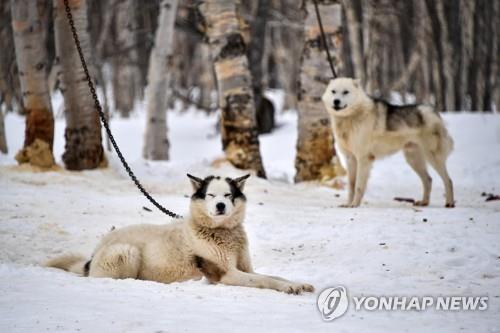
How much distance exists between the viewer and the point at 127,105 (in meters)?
32.4

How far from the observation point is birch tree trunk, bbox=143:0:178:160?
13.7 meters

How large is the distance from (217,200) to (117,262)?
927 millimetres

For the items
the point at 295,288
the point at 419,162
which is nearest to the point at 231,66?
the point at 419,162

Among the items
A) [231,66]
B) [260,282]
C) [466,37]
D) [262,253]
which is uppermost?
[466,37]

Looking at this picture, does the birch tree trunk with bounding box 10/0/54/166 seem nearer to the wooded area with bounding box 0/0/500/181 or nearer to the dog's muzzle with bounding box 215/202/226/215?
the wooded area with bounding box 0/0/500/181

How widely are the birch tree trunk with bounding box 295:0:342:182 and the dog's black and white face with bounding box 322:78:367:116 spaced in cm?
184

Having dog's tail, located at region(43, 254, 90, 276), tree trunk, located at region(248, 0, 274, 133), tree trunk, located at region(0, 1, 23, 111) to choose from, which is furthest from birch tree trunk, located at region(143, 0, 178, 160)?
dog's tail, located at region(43, 254, 90, 276)

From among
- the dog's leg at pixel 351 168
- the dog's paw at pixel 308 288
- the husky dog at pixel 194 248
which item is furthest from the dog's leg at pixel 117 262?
the dog's leg at pixel 351 168

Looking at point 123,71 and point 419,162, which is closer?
point 419,162

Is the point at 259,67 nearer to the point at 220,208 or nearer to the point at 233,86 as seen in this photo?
the point at 233,86

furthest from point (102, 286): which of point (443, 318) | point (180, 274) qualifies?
point (443, 318)

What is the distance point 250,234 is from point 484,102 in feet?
64.2

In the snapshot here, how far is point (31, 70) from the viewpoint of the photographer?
31.2 ft

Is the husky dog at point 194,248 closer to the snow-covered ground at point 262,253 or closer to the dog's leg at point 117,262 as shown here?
the dog's leg at point 117,262
